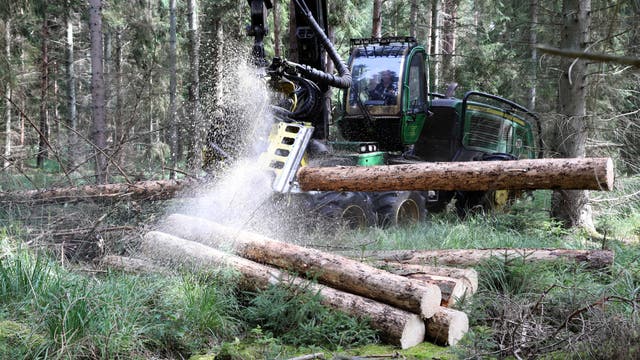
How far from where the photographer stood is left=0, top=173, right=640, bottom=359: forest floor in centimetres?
339

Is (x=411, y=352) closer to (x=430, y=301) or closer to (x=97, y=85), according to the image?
(x=430, y=301)

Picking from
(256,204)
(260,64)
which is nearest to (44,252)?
(256,204)

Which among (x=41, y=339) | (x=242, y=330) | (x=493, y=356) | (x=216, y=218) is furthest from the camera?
(x=216, y=218)

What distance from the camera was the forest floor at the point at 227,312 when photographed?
3.39m

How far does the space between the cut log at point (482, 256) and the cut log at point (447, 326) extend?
1.09 metres

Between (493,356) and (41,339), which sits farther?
(493,356)

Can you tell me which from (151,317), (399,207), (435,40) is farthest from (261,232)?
(435,40)

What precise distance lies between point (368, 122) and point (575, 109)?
3145mm

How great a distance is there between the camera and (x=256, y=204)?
6.61 m

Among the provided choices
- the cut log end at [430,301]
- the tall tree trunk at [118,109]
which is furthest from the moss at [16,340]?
the tall tree trunk at [118,109]

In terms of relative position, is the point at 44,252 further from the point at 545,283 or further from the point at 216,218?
the point at 545,283

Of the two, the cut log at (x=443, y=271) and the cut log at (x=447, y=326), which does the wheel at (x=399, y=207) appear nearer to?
the cut log at (x=443, y=271)

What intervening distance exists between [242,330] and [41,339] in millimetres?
1492

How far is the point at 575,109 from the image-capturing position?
7.84 meters
